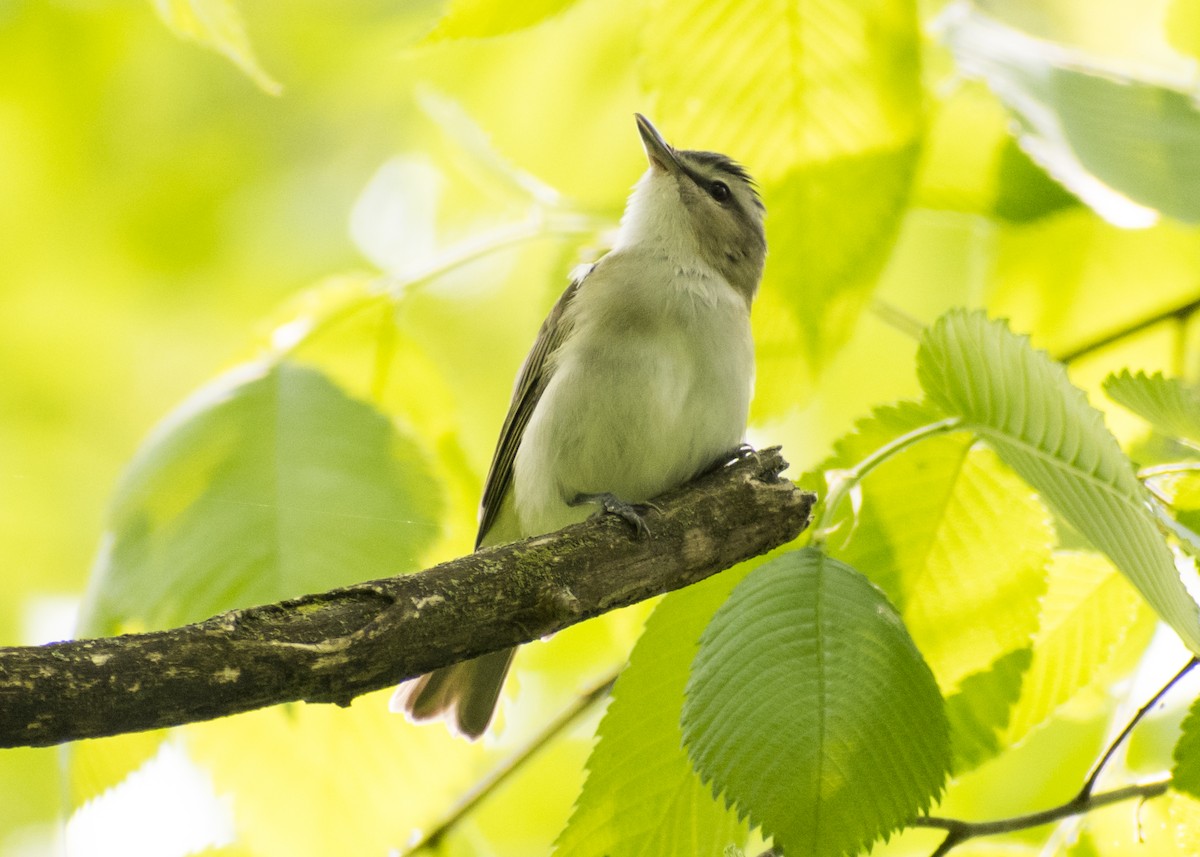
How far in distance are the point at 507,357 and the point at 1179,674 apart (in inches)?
143

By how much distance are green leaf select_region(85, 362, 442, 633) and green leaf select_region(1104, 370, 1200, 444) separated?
1.53 metres

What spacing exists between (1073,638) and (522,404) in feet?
7.72

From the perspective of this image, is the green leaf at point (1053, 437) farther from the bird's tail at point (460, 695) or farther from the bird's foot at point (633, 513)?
the bird's tail at point (460, 695)

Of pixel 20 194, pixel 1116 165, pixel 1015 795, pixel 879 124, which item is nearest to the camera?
pixel 1116 165

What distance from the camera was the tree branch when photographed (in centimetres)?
196

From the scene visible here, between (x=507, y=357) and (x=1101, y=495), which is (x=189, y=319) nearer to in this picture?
(x=507, y=357)

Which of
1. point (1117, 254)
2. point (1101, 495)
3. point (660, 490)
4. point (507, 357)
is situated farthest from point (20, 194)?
point (1101, 495)

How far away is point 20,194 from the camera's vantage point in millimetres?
5902

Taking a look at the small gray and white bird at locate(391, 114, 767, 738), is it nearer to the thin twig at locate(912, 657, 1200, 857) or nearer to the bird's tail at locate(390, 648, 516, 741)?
the bird's tail at locate(390, 648, 516, 741)

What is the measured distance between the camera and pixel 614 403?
13.7ft

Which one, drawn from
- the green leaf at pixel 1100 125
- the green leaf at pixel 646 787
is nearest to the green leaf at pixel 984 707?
the green leaf at pixel 646 787

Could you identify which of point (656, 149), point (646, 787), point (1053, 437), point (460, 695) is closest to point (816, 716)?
point (646, 787)

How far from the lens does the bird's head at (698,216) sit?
16.1 ft

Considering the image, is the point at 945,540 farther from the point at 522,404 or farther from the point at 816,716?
the point at 522,404
